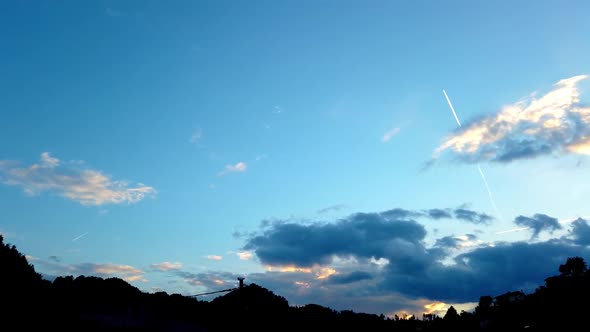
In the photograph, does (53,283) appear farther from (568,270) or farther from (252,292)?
(568,270)

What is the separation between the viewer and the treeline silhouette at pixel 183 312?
30.9 meters

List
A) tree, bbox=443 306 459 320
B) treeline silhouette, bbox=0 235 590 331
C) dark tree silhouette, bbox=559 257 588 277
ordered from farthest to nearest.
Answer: dark tree silhouette, bbox=559 257 588 277 → tree, bbox=443 306 459 320 → treeline silhouette, bbox=0 235 590 331

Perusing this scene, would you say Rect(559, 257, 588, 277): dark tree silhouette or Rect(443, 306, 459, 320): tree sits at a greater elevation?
Rect(559, 257, 588, 277): dark tree silhouette

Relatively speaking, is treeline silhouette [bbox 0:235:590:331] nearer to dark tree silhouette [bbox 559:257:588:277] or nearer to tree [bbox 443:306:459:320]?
tree [bbox 443:306:459:320]

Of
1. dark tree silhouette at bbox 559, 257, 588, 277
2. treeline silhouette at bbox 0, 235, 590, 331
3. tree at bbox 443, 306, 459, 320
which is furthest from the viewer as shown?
dark tree silhouette at bbox 559, 257, 588, 277

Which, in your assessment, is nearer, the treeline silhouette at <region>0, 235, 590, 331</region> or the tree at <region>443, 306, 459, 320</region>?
the treeline silhouette at <region>0, 235, 590, 331</region>

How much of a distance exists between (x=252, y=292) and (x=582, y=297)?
3571cm

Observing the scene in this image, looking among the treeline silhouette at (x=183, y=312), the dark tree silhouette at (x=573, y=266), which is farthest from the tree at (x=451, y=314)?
the dark tree silhouette at (x=573, y=266)

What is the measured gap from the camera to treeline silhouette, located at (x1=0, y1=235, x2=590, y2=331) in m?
30.9

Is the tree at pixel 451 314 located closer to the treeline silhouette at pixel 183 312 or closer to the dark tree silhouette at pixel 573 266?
the treeline silhouette at pixel 183 312

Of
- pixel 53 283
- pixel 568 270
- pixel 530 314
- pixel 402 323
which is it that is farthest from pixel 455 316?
pixel 53 283

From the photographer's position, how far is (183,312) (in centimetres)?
4694

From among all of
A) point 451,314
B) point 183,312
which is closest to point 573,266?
point 451,314

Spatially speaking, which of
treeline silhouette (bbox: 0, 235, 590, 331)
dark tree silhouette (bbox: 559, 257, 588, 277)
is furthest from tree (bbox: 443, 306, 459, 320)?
dark tree silhouette (bbox: 559, 257, 588, 277)
